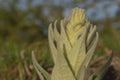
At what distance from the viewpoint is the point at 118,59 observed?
1.28m

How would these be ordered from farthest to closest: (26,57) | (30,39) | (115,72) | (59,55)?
1. (30,39)
2. (26,57)
3. (115,72)
4. (59,55)

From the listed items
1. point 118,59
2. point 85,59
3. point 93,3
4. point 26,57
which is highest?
point 85,59

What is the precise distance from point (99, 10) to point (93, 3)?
0.06 metres

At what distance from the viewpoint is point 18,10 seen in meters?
3.56

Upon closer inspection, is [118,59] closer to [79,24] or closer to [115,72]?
[115,72]

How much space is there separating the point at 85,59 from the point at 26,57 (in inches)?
25.4

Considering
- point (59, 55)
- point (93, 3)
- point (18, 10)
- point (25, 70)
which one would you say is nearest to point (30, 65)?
point (25, 70)

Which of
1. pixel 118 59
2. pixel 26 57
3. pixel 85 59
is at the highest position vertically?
pixel 85 59

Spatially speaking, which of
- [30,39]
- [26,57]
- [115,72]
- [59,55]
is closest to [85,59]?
[59,55]

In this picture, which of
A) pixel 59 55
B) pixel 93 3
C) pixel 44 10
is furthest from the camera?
pixel 44 10

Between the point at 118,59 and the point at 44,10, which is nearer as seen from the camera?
the point at 118,59

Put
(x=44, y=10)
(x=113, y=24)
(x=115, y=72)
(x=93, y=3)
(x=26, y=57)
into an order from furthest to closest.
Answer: (x=44, y=10) < (x=113, y=24) < (x=93, y=3) < (x=26, y=57) < (x=115, y=72)

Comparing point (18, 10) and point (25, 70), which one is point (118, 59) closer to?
point (25, 70)

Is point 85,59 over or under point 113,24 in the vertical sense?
over
